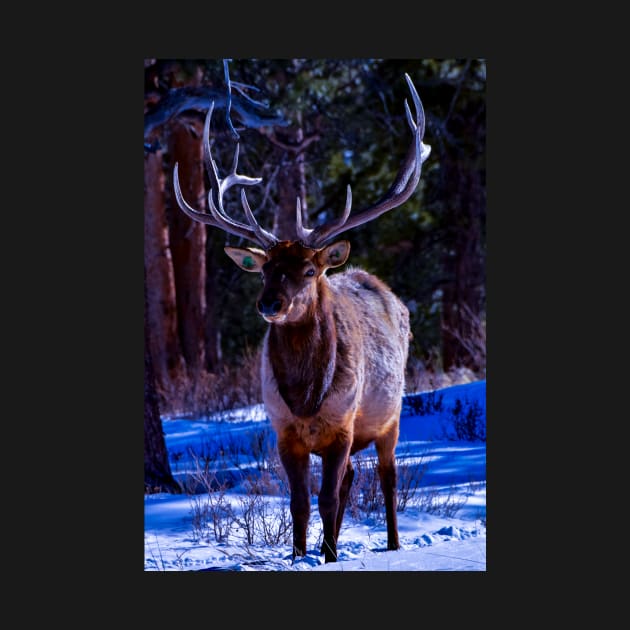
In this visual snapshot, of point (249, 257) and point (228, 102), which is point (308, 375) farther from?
point (228, 102)

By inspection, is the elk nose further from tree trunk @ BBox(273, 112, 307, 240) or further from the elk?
tree trunk @ BBox(273, 112, 307, 240)

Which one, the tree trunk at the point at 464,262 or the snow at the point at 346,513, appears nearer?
the snow at the point at 346,513

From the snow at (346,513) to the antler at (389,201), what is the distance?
1.72 meters

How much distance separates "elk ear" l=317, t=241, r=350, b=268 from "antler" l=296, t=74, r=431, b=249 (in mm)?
60

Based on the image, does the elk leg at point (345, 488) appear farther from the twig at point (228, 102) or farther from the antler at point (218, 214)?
the twig at point (228, 102)

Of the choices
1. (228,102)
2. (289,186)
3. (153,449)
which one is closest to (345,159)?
(289,186)

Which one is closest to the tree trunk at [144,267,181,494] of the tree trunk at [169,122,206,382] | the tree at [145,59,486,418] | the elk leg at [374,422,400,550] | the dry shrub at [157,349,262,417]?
the elk leg at [374,422,400,550]

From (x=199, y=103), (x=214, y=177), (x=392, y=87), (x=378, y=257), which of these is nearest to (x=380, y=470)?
(x=214, y=177)

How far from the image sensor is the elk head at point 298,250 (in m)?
5.91

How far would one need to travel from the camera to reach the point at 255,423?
9.18 metres

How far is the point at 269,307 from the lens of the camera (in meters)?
5.76

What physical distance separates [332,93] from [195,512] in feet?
14.8

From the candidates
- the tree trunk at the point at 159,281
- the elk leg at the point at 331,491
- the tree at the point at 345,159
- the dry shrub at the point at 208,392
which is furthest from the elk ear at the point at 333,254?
the tree trunk at the point at 159,281

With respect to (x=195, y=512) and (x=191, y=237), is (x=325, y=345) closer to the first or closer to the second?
(x=195, y=512)
